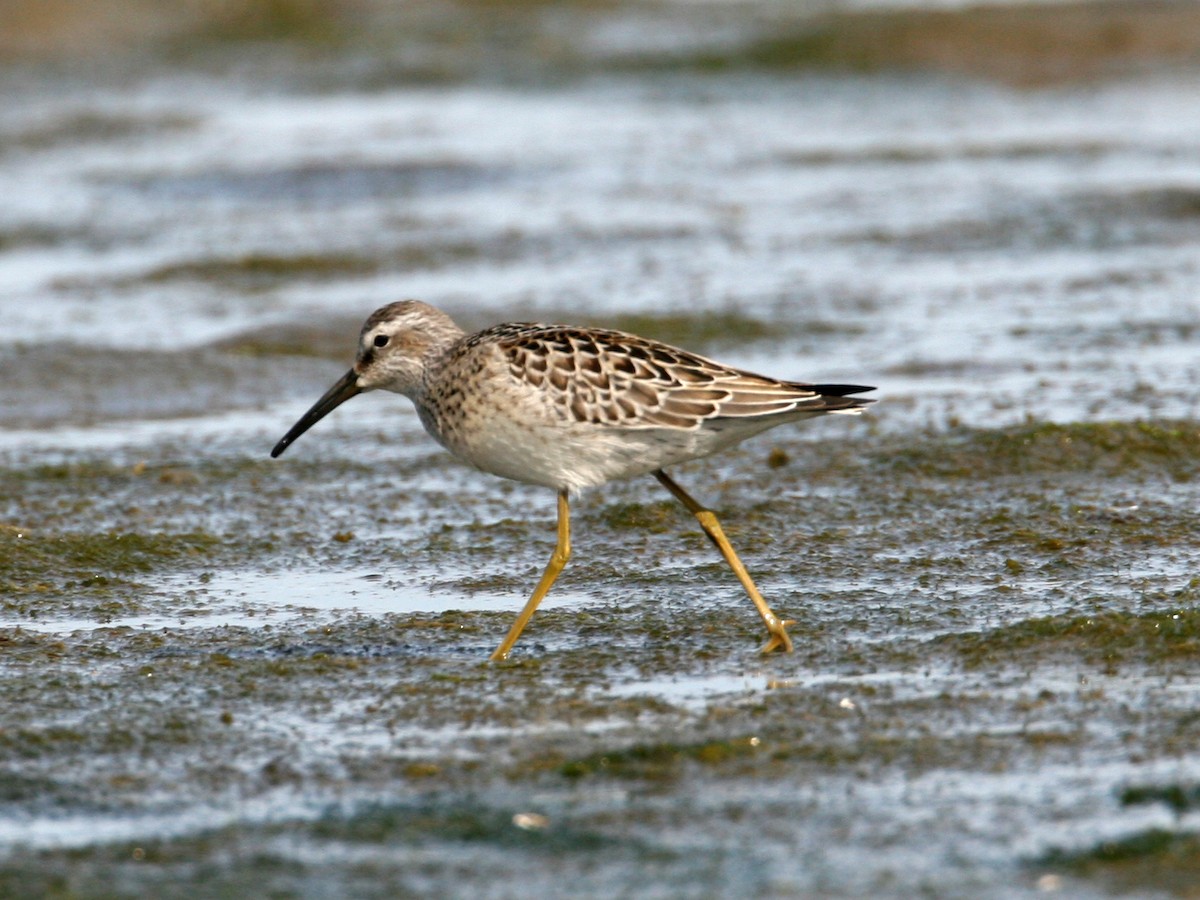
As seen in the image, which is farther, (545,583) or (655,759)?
(545,583)

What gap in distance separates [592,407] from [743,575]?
96 centimetres

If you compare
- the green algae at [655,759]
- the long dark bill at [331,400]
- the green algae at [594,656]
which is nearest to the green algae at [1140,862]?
the green algae at [594,656]

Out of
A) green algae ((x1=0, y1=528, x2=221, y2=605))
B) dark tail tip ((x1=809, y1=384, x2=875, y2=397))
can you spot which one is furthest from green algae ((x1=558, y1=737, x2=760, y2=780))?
green algae ((x1=0, y1=528, x2=221, y2=605))

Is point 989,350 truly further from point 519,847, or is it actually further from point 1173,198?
point 519,847

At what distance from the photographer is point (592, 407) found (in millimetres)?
7273

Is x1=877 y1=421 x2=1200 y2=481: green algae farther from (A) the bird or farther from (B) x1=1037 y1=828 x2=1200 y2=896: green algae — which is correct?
(B) x1=1037 y1=828 x2=1200 y2=896: green algae

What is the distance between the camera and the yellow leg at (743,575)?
7.34 meters

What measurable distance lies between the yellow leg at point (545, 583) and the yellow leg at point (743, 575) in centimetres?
41

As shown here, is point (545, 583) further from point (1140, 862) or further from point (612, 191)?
point (612, 191)

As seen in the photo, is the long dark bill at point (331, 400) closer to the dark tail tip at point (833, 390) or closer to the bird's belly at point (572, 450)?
the bird's belly at point (572, 450)

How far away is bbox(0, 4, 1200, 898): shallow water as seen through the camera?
18.2 feet

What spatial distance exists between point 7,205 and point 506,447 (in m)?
13.3

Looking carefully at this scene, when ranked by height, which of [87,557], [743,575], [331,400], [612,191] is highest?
[331,400]

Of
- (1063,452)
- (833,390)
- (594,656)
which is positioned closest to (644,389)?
(833,390)
